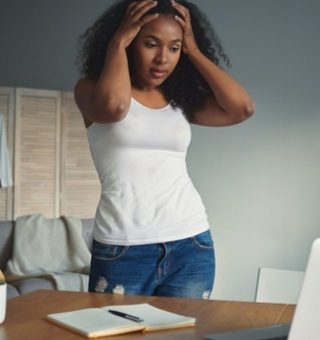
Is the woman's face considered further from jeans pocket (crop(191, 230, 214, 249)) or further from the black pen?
the black pen

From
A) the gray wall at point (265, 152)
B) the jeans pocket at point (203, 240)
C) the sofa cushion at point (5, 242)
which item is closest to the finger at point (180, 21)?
the jeans pocket at point (203, 240)

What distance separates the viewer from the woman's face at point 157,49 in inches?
64.4

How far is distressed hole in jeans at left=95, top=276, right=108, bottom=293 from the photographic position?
157 cm

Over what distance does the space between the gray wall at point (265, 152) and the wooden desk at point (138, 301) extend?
3.40 m

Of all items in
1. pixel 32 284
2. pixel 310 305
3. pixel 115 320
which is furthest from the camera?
pixel 32 284

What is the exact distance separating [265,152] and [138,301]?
138 inches

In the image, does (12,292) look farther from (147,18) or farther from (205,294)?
(147,18)

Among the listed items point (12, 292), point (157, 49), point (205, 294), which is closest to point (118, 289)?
point (205, 294)

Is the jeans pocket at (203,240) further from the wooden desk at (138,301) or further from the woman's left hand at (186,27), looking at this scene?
the woman's left hand at (186,27)

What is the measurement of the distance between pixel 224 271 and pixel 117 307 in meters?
3.63

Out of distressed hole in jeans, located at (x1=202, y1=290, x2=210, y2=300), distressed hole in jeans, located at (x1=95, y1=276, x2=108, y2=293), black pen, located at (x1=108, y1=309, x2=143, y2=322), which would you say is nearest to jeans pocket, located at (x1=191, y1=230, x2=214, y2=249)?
distressed hole in jeans, located at (x1=202, y1=290, x2=210, y2=300)

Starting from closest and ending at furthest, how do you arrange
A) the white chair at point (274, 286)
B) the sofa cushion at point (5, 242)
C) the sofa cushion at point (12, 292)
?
the white chair at point (274, 286), the sofa cushion at point (12, 292), the sofa cushion at point (5, 242)

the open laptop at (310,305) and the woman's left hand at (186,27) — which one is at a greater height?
the woman's left hand at (186,27)

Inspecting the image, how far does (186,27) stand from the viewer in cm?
173
